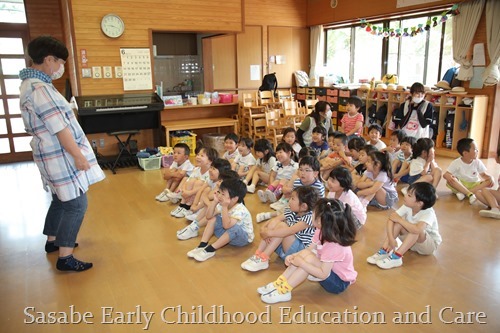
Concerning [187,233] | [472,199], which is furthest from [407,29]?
[187,233]

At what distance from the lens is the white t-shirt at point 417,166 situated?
4.34 m

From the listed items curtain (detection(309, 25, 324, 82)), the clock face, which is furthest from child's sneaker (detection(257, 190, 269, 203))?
curtain (detection(309, 25, 324, 82))

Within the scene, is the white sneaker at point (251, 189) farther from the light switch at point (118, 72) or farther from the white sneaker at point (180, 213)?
the light switch at point (118, 72)

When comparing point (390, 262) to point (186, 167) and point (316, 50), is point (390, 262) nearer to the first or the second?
point (186, 167)

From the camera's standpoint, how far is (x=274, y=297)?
237 centimetres

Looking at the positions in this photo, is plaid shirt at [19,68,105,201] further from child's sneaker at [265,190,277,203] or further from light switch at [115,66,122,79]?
light switch at [115,66,122,79]

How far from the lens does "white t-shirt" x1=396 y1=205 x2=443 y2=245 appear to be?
2760 millimetres

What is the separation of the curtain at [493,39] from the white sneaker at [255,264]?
16.5 feet

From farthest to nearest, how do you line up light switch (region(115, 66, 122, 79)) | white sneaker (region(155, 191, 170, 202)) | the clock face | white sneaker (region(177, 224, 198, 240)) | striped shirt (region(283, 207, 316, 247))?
light switch (region(115, 66, 122, 79)), the clock face, white sneaker (region(155, 191, 170, 202)), white sneaker (region(177, 224, 198, 240)), striped shirt (region(283, 207, 316, 247))

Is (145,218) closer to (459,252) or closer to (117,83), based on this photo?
(459,252)

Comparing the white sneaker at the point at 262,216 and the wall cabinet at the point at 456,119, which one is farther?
the wall cabinet at the point at 456,119

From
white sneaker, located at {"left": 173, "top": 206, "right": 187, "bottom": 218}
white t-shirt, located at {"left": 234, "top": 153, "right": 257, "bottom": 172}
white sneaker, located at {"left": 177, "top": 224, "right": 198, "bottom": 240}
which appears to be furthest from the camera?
white t-shirt, located at {"left": 234, "top": 153, "right": 257, "bottom": 172}

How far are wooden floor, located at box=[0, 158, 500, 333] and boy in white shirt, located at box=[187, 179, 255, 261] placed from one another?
0.08m

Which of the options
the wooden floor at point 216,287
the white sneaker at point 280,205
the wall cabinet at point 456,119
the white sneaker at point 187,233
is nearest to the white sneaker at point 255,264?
the wooden floor at point 216,287
